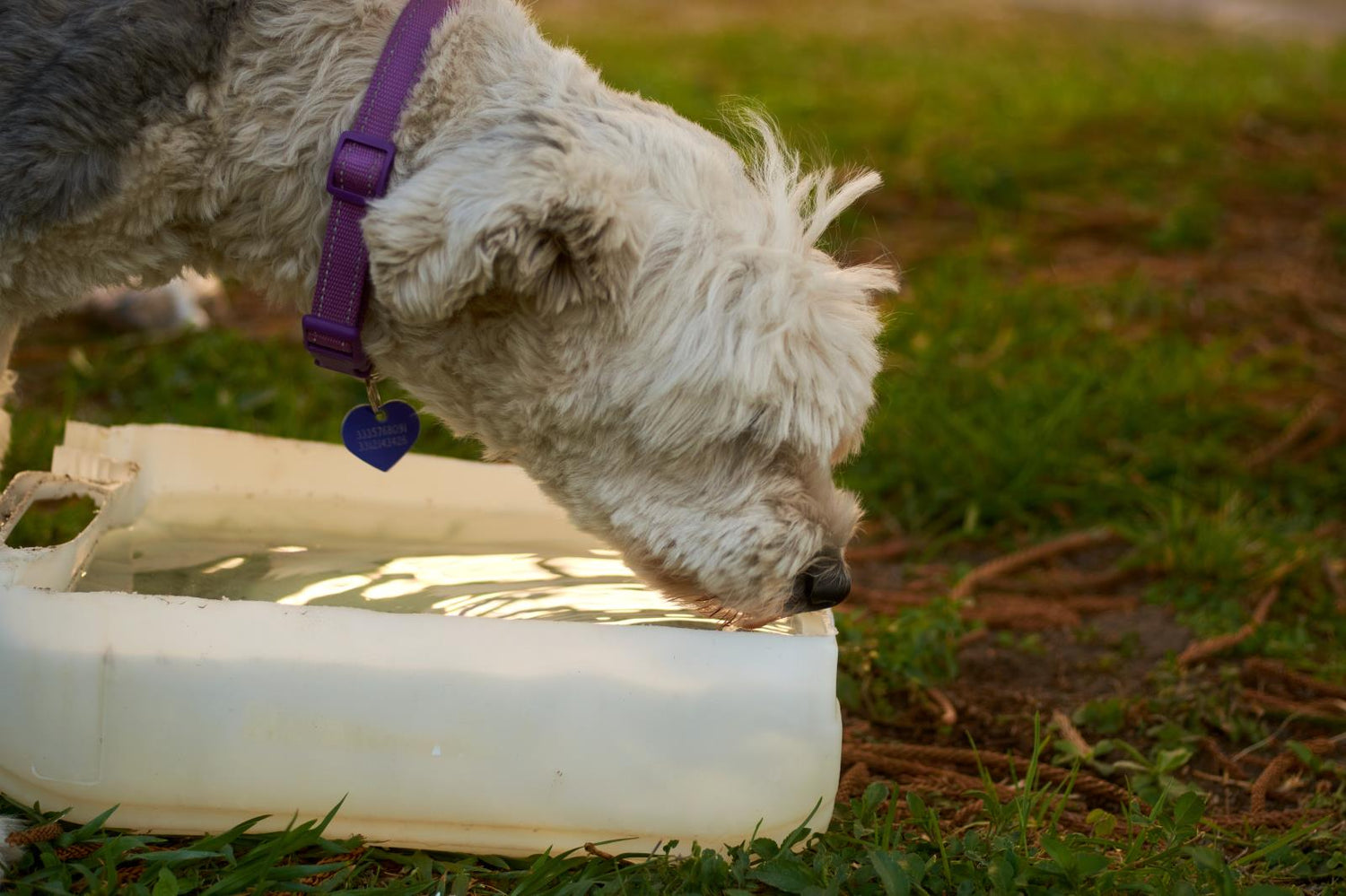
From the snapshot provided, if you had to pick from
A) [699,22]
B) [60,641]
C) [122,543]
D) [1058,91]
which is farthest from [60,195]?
[699,22]

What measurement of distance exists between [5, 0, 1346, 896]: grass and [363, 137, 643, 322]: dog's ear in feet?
2.73

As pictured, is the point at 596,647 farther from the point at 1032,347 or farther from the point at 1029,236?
the point at 1029,236

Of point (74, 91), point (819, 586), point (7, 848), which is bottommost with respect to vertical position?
point (7, 848)

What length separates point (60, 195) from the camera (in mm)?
2574

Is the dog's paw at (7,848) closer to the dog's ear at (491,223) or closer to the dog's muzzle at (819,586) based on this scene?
the dog's ear at (491,223)

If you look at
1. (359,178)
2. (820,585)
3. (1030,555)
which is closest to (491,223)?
(359,178)

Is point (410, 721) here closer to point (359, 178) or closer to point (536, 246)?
point (536, 246)

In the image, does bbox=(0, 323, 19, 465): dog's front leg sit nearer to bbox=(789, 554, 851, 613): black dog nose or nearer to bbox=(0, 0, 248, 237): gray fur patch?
bbox=(0, 0, 248, 237): gray fur patch

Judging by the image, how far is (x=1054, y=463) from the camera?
4801 millimetres

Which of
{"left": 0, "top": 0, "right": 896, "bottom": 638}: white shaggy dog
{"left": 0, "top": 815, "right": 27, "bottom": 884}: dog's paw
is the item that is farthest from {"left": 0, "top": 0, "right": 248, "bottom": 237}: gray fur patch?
{"left": 0, "top": 815, "right": 27, "bottom": 884}: dog's paw

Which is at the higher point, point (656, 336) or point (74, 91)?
point (74, 91)

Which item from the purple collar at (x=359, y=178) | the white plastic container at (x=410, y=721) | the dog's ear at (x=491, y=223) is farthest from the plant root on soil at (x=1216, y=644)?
the purple collar at (x=359, y=178)

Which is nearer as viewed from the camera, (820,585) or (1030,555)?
(820,585)

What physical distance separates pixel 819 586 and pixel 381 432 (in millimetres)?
1068
